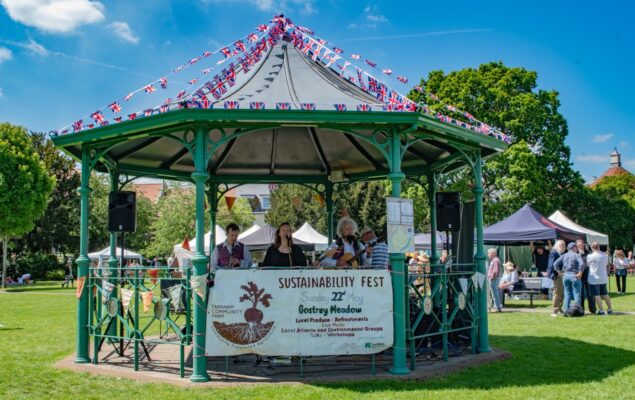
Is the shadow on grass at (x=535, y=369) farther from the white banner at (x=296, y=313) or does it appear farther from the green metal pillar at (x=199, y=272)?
the green metal pillar at (x=199, y=272)

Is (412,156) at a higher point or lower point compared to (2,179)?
lower

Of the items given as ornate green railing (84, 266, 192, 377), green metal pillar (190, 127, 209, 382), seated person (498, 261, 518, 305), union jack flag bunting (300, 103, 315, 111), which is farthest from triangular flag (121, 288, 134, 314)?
seated person (498, 261, 518, 305)

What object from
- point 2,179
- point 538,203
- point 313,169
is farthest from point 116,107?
point 538,203

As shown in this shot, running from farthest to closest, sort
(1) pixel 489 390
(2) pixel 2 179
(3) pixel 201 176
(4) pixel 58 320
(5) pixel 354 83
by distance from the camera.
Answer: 1. (2) pixel 2 179
2. (4) pixel 58 320
3. (5) pixel 354 83
4. (3) pixel 201 176
5. (1) pixel 489 390

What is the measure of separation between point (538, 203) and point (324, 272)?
97.3 ft

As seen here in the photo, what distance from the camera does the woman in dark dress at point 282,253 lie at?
8.36 meters

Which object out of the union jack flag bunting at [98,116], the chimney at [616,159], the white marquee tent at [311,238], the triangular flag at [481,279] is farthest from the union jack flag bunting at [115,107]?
A: the chimney at [616,159]

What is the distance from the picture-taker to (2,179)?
32.7m

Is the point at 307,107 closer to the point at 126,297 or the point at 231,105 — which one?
the point at 231,105

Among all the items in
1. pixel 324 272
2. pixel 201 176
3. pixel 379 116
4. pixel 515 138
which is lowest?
pixel 324 272

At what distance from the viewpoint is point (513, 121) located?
33906 millimetres

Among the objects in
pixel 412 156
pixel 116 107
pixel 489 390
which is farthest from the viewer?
pixel 412 156

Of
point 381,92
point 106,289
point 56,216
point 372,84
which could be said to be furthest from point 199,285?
point 56,216

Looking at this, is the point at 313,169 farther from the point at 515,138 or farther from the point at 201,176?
the point at 515,138
